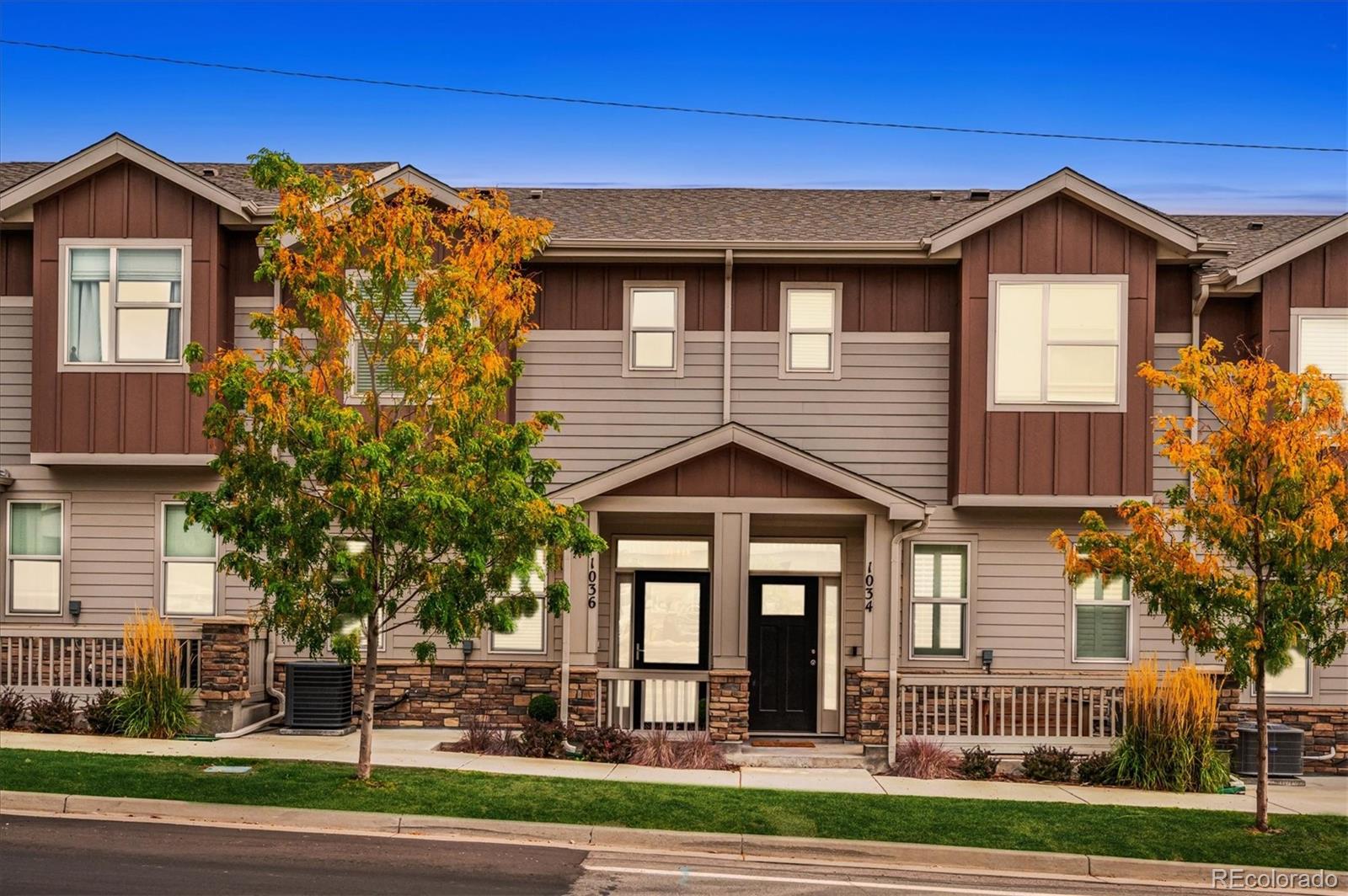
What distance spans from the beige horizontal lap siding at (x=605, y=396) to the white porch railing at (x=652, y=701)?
2.95m

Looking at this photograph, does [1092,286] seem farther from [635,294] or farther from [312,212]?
[312,212]

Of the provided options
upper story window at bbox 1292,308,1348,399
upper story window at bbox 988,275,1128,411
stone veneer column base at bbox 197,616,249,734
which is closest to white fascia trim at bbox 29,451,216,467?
stone veneer column base at bbox 197,616,249,734

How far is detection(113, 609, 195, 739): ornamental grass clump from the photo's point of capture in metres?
16.4

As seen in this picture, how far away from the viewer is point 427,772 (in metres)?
14.1

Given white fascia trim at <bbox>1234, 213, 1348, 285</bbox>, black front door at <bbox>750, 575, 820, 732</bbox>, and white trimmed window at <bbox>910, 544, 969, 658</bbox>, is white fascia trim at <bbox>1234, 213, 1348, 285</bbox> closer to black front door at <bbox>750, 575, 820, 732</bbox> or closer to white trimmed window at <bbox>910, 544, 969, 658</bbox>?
white trimmed window at <bbox>910, 544, 969, 658</bbox>

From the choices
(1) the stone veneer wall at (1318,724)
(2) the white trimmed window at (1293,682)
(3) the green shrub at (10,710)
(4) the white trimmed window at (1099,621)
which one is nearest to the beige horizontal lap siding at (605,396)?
(4) the white trimmed window at (1099,621)

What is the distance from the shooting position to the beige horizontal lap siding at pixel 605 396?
18.5 m

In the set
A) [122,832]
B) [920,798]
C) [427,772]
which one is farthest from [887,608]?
[122,832]

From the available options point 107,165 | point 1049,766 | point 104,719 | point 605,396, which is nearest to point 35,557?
point 104,719

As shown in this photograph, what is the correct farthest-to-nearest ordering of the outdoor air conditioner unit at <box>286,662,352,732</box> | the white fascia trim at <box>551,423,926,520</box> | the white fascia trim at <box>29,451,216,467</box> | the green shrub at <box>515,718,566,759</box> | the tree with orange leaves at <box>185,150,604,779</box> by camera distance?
the white fascia trim at <box>29,451,216,467</box>
the outdoor air conditioner unit at <box>286,662,352,732</box>
the white fascia trim at <box>551,423,926,520</box>
the green shrub at <box>515,718,566,759</box>
the tree with orange leaves at <box>185,150,604,779</box>

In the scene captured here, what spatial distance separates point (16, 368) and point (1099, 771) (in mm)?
15248

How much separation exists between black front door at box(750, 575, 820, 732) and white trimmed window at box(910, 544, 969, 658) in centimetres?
139

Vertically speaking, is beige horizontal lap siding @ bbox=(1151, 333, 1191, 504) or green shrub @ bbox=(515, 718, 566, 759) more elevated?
beige horizontal lap siding @ bbox=(1151, 333, 1191, 504)

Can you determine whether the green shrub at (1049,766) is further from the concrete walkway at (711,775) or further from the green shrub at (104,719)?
the green shrub at (104,719)
